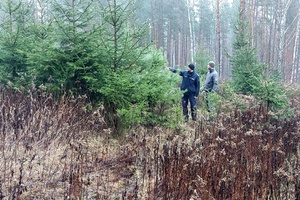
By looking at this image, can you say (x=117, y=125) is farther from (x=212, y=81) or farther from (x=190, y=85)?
(x=212, y=81)

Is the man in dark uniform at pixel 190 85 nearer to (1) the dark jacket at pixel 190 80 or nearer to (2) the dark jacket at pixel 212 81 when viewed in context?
(1) the dark jacket at pixel 190 80

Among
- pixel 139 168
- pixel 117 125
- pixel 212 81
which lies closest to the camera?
pixel 139 168

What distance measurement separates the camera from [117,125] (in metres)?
6.48

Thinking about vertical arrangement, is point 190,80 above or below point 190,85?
above

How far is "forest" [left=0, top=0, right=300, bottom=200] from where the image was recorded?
383 cm

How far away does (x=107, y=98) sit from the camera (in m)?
6.58

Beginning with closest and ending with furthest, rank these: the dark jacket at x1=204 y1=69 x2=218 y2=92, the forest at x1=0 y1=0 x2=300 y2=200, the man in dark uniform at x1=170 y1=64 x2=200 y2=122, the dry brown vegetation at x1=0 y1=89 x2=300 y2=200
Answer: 1. the dry brown vegetation at x1=0 y1=89 x2=300 y2=200
2. the forest at x1=0 y1=0 x2=300 y2=200
3. the man in dark uniform at x1=170 y1=64 x2=200 y2=122
4. the dark jacket at x1=204 y1=69 x2=218 y2=92

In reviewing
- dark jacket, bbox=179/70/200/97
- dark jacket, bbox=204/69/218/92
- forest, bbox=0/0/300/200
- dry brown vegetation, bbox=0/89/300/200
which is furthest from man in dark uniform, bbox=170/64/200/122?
dry brown vegetation, bbox=0/89/300/200

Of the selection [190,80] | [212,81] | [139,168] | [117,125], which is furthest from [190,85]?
[139,168]

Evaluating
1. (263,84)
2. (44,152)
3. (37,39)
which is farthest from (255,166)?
(37,39)

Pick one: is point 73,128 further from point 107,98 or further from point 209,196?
point 209,196

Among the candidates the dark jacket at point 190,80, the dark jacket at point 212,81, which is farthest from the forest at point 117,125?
the dark jacket at point 190,80

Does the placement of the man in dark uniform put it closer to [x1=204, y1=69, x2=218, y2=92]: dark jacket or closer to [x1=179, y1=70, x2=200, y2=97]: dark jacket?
[x1=179, y1=70, x2=200, y2=97]: dark jacket

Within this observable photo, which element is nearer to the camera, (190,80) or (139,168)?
(139,168)
